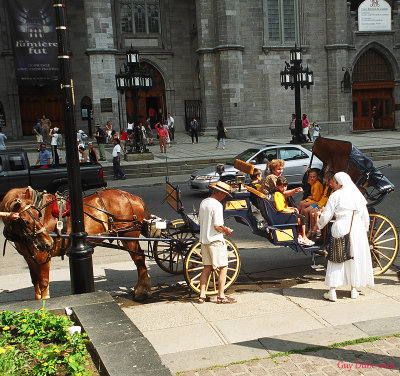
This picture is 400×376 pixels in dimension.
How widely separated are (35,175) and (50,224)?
951cm

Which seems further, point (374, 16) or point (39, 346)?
point (374, 16)

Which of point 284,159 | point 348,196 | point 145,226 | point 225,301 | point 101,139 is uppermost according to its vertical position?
point 101,139

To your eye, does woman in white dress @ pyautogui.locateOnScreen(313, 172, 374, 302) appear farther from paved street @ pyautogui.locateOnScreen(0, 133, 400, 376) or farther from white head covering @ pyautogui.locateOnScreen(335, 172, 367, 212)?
paved street @ pyautogui.locateOnScreen(0, 133, 400, 376)

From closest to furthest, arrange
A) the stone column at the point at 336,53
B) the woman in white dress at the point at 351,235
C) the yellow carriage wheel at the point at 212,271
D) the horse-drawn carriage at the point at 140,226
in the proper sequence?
the horse-drawn carriage at the point at 140,226 → the woman in white dress at the point at 351,235 → the yellow carriage wheel at the point at 212,271 → the stone column at the point at 336,53

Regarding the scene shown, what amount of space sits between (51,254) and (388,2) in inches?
1495

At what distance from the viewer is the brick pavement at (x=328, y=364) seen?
185 inches

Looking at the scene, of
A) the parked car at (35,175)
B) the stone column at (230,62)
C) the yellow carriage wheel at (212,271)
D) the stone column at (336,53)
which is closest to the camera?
the yellow carriage wheel at (212,271)

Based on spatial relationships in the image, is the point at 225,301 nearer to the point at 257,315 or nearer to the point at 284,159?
the point at 257,315

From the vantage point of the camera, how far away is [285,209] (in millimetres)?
7738

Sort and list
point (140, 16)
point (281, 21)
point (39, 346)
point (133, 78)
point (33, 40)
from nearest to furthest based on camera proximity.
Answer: point (39, 346) < point (133, 78) < point (33, 40) < point (281, 21) < point (140, 16)

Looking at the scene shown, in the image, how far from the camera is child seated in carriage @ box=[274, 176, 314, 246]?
7.76m

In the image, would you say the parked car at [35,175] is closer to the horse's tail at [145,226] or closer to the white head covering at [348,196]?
the horse's tail at [145,226]

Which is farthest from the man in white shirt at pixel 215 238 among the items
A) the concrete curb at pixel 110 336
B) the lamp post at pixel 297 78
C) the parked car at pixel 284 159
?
the lamp post at pixel 297 78

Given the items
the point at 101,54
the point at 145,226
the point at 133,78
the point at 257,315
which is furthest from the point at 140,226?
the point at 101,54
